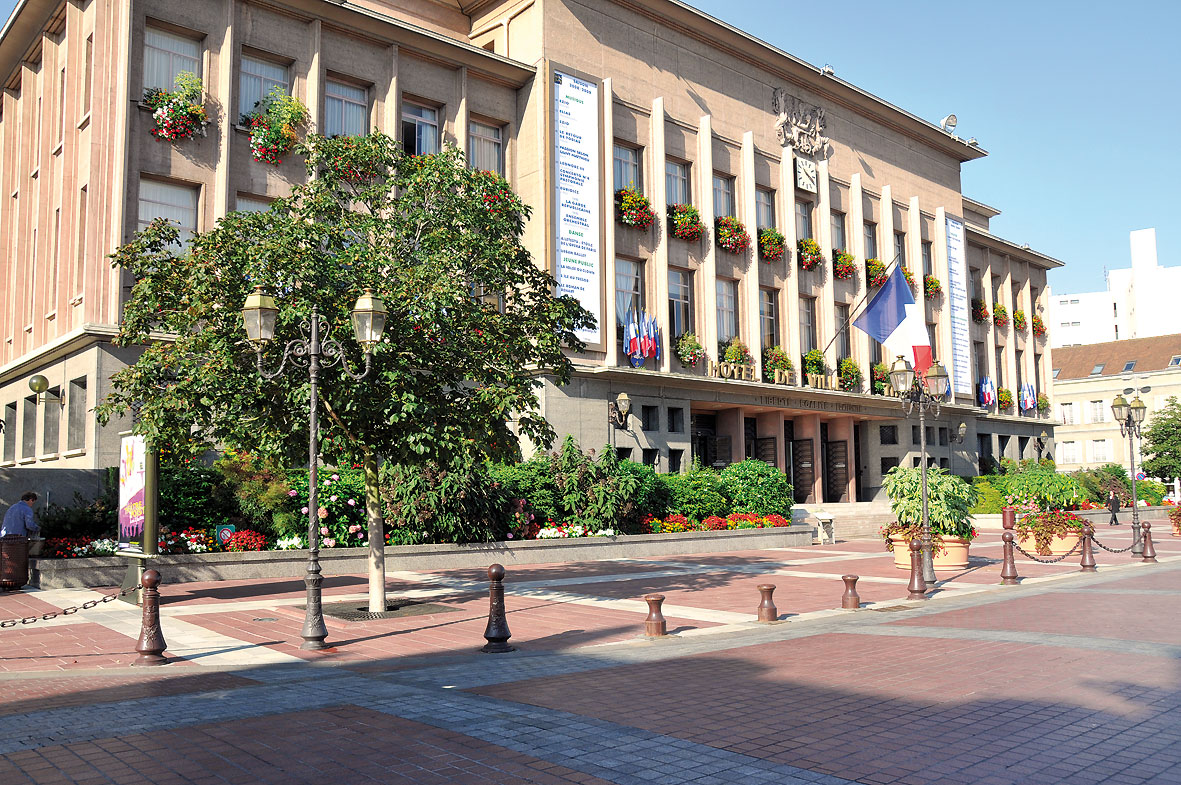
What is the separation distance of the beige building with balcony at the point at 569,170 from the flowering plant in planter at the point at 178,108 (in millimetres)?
334

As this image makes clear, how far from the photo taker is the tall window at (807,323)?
117 ft

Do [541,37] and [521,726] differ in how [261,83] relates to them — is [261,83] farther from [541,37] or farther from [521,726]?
[521,726]

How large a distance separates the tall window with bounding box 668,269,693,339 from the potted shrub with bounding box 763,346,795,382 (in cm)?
391

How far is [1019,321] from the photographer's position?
50.8m

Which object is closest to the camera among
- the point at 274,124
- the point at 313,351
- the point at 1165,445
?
the point at 313,351

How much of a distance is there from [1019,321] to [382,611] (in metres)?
47.1

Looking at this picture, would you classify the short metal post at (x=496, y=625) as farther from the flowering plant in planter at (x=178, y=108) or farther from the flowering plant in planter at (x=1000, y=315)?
the flowering plant in planter at (x=1000, y=315)

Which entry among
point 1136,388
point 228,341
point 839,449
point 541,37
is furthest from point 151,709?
point 1136,388

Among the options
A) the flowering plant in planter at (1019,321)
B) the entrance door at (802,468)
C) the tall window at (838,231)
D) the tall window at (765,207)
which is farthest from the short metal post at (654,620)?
the flowering plant in planter at (1019,321)

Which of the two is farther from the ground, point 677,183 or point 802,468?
point 677,183

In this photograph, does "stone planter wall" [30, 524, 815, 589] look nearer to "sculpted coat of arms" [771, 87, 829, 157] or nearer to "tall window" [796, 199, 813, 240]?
"tall window" [796, 199, 813, 240]

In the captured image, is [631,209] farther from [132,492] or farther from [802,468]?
[132,492]

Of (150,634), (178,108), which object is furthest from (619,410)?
(150,634)

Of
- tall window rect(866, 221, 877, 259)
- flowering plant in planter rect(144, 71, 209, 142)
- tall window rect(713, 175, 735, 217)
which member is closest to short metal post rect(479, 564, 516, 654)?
flowering plant in planter rect(144, 71, 209, 142)
